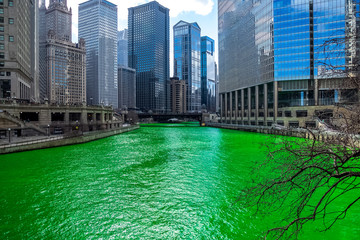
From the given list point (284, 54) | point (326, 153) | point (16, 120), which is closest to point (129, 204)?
point (326, 153)

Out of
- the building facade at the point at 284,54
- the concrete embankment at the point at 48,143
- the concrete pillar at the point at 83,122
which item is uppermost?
the building facade at the point at 284,54

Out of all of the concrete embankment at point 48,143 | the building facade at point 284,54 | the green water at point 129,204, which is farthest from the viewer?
the building facade at point 284,54

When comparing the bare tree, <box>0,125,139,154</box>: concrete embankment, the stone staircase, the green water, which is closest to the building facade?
the green water

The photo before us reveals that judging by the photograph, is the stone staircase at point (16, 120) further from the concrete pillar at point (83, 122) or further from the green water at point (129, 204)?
the green water at point (129, 204)

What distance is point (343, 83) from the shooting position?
20.2 ft

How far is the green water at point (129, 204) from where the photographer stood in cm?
1398

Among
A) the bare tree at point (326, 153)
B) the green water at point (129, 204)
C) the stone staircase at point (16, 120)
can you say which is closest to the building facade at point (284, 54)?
the green water at point (129, 204)

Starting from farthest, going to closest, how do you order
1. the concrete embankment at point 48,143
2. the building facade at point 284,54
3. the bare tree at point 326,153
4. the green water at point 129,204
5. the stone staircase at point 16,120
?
the building facade at point 284,54, the stone staircase at point 16,120, the concrete embankment at point 48,143, the green water at point 129,204, the bare tree at point 326,153

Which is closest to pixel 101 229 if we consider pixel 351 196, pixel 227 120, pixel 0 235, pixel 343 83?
pixel 0 235

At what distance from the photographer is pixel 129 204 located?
18062 millimetres

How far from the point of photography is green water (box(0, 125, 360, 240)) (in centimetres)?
1398

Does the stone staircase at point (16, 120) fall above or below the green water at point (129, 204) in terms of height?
above

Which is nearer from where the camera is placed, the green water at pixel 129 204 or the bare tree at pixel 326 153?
the bare tree at pixel 326 153

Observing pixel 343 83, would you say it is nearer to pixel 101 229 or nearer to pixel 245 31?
pixel 101 229
